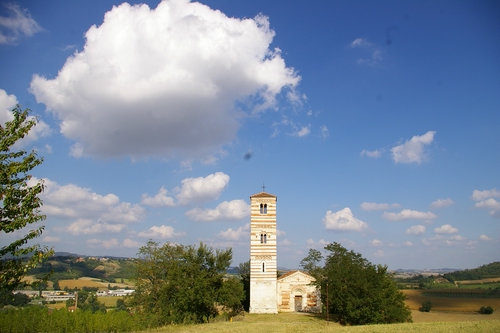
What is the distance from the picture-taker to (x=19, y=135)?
12.2 meters

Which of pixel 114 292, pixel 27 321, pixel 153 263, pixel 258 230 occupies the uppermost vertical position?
pixel 258 230

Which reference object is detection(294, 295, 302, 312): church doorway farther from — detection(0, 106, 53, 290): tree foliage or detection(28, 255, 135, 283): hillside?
detection(28, 255, 135, 283): hillside

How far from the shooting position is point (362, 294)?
34.1 m

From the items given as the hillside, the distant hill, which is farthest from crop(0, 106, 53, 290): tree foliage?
the distant hill

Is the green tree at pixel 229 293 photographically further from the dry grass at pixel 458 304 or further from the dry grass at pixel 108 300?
the dry grass at pixel 108 300

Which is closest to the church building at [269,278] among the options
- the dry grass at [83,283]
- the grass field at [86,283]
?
the grass field at [86,283]

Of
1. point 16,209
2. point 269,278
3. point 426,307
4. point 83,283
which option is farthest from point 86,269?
point 16,209

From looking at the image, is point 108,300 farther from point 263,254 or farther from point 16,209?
point 16,209

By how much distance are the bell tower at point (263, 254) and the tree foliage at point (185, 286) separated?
7431 millimetres

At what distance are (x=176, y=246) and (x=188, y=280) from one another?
23.3 feet

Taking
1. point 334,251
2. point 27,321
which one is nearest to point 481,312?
point 334,251

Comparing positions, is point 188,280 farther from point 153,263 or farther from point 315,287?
point 315,287

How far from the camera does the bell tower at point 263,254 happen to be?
42.8 meters

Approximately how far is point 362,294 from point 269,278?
1263 centimetres
